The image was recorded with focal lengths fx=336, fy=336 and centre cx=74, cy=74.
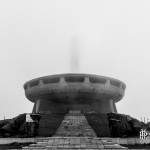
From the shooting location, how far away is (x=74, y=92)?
31.7 m

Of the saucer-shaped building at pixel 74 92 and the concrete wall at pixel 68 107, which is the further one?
the concrete wall at pixel 68 107

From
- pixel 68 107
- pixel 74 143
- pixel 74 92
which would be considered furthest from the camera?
pixel 68 107

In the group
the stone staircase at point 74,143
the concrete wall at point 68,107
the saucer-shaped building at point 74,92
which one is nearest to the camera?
the stone staircase at point 74,143

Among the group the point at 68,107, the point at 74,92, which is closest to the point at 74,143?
the point at 74,92

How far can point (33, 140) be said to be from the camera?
22.9 m

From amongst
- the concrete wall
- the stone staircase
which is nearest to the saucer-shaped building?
the concrete wall

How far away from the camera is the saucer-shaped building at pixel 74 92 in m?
31.6

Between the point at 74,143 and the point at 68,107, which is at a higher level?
the point at 68,107

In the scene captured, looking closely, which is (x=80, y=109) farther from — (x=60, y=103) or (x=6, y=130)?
(x=6, y=130)

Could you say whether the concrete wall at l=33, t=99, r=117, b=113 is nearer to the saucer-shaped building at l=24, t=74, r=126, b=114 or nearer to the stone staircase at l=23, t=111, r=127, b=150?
the saucer-shaped building at l=24, t=74, r=126, b=114

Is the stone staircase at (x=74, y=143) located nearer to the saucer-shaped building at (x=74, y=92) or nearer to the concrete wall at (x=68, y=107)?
the saucer-shaped building at (x=74, y=92)

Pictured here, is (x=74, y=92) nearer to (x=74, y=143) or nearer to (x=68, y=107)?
(x=68, y=107)

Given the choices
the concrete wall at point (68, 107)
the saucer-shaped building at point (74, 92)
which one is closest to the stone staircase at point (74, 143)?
the saucer-shaped building at point (74, 92)

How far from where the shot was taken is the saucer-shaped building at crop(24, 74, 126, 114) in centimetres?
3164
